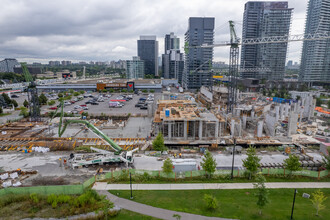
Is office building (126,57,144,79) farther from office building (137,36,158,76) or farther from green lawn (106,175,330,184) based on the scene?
green lawn (106,175,330,184)

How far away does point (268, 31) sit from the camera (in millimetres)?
103875

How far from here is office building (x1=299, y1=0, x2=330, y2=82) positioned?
9444cm

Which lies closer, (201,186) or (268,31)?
(201,186)

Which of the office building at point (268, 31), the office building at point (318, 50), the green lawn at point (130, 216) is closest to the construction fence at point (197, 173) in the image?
the green lawn at point (130, 216)

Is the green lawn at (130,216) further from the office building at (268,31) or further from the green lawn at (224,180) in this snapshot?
the office building at (268,31)

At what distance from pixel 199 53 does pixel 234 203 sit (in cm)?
8880

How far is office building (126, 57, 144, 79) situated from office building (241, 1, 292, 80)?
61659 mm

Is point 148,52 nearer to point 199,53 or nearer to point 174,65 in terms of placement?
point 174,65

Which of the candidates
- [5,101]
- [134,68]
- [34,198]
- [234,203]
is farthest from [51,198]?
[134,68]

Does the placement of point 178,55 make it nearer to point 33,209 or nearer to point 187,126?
point 187,126

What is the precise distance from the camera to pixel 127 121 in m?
41.9

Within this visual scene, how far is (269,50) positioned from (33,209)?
378 feet

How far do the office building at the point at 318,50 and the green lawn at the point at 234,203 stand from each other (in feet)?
334

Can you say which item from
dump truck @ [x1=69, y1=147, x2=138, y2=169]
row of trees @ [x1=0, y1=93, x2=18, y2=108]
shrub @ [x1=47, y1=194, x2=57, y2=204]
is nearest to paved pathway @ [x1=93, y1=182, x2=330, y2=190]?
shrub @ [x1=47, y1=194, x2=57, y2=204]
